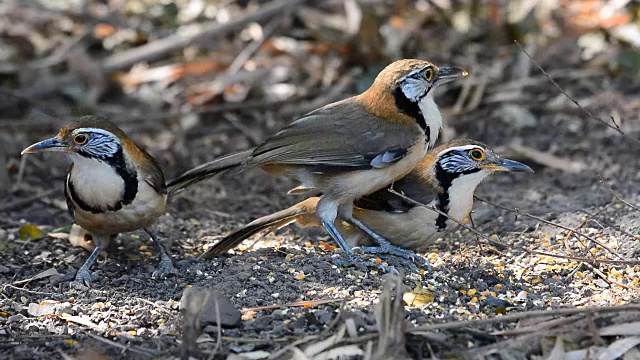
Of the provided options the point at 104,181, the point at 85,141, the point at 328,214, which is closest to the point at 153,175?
the point at 104,181

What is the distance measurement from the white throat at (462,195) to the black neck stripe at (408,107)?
370 mm

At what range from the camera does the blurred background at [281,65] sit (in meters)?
8.49

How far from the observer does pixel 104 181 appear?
18.4ft

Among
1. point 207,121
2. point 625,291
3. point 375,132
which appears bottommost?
point 207,121

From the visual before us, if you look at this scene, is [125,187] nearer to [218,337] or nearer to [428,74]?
[218,337]

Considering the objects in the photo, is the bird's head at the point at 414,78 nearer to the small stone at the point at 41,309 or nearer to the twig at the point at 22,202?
the small stone at the point at 41,309

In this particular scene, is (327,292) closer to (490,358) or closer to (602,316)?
(490,358)

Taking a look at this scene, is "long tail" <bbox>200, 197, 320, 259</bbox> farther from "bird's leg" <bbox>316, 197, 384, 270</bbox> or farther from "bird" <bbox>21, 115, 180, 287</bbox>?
"bird" <bbox>21, 115, 180, 287</bbox>

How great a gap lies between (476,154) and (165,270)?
6.55 feet

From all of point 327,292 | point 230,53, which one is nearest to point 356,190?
point 327,292

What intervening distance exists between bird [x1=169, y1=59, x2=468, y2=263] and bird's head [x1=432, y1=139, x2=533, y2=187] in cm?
16

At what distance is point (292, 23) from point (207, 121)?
5.68 feet

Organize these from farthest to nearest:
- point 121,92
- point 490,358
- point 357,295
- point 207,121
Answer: point 121,92
point 207,121
point 357,295
point 490,358

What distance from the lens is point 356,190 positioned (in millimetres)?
5730
